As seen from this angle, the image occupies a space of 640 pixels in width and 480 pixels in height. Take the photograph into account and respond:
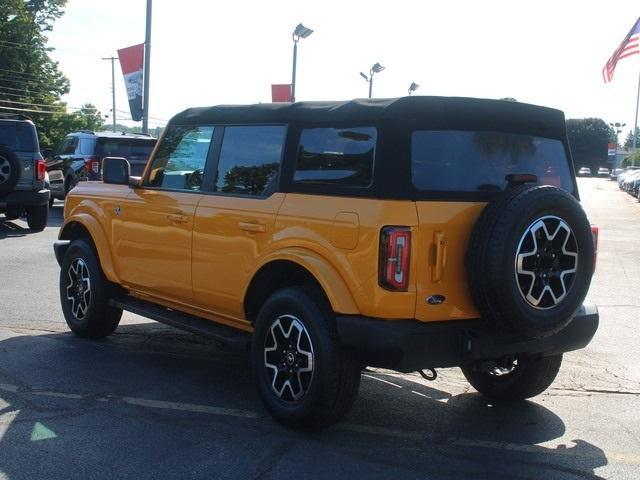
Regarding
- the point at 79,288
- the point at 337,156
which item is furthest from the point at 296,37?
the point at 337,156

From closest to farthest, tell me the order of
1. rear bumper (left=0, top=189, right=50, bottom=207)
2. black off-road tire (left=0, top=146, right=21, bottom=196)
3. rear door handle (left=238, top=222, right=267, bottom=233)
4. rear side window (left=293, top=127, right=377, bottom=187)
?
rear side window (left=293, top=127, right=377, bottom=187) < rear door handle (left=238, top=222, right=267, bottom=233) < black off-road tire (left=0, top=146, right=21, bottom=196) < rear bumper (left=0, top=189, right=50, bottom=207)

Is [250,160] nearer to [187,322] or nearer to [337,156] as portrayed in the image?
[337,156]

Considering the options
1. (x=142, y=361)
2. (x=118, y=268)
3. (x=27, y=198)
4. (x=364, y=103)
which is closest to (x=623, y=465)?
(x=364, y=103)

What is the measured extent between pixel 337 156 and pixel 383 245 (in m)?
0.77

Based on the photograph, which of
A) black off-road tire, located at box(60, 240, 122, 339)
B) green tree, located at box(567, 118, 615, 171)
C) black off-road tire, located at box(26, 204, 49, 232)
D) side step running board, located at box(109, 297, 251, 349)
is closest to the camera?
side step running board, located at box(109, 297, 251, 349)

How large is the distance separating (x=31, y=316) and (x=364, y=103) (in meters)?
4.51

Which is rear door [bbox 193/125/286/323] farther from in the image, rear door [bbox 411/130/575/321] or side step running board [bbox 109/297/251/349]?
rear door [bbox 411/130/575/321]

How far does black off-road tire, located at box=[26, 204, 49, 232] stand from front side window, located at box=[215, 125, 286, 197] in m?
11.0

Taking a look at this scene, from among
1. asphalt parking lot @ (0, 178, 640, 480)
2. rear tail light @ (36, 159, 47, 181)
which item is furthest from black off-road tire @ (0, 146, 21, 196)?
asphalt parking lot @ (0, 178, 640, 480)

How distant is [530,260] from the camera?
14.2 feet

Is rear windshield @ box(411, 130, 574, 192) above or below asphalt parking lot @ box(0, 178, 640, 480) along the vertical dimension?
above

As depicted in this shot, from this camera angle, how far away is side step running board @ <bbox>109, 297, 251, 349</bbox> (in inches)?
208

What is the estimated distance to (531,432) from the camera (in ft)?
16.1

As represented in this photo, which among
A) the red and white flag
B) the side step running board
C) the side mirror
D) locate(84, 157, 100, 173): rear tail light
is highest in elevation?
the red and white flag
